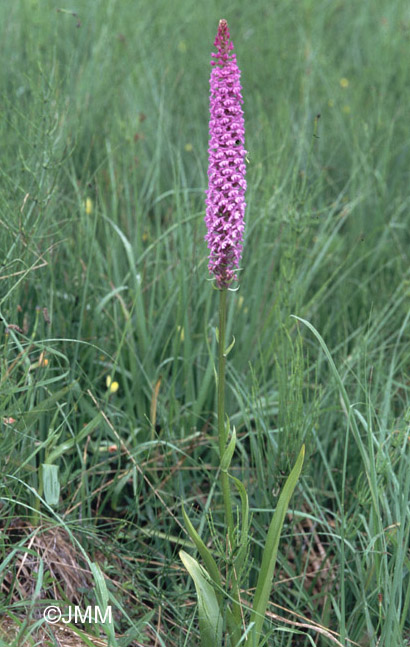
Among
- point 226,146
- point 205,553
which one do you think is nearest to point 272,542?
point 205,553

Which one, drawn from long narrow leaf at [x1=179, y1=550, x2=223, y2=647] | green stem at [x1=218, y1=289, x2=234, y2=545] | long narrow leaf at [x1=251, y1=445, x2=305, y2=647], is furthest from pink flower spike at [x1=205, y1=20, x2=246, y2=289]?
long narrow leaf at [x1=179, y1=550, x2=223, y2=647]

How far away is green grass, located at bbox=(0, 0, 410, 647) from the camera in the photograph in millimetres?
1929

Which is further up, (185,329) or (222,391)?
(222,391)

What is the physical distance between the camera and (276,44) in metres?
4.52

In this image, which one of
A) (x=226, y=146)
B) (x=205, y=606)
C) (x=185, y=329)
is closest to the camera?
(x=226, y=146)

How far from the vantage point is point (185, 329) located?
96.7 inches

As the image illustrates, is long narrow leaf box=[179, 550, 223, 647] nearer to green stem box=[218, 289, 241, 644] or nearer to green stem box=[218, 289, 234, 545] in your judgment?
green stem box=[218, 289, 241, 644]

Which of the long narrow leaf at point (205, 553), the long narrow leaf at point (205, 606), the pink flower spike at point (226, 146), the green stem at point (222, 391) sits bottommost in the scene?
the long narrow leaf at point (205, 606)

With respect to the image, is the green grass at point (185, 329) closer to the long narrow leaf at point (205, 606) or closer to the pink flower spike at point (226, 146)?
the long narrow leaf at point (205, 606)

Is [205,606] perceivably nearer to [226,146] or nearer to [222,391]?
[222,391]

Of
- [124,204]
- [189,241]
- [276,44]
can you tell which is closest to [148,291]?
[189,241]

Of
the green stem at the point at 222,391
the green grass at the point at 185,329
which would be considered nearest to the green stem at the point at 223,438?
the green stem at the point at 222,391

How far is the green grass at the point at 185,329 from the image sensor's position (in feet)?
6.33

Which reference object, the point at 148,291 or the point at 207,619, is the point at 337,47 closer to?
the point at 148,291
